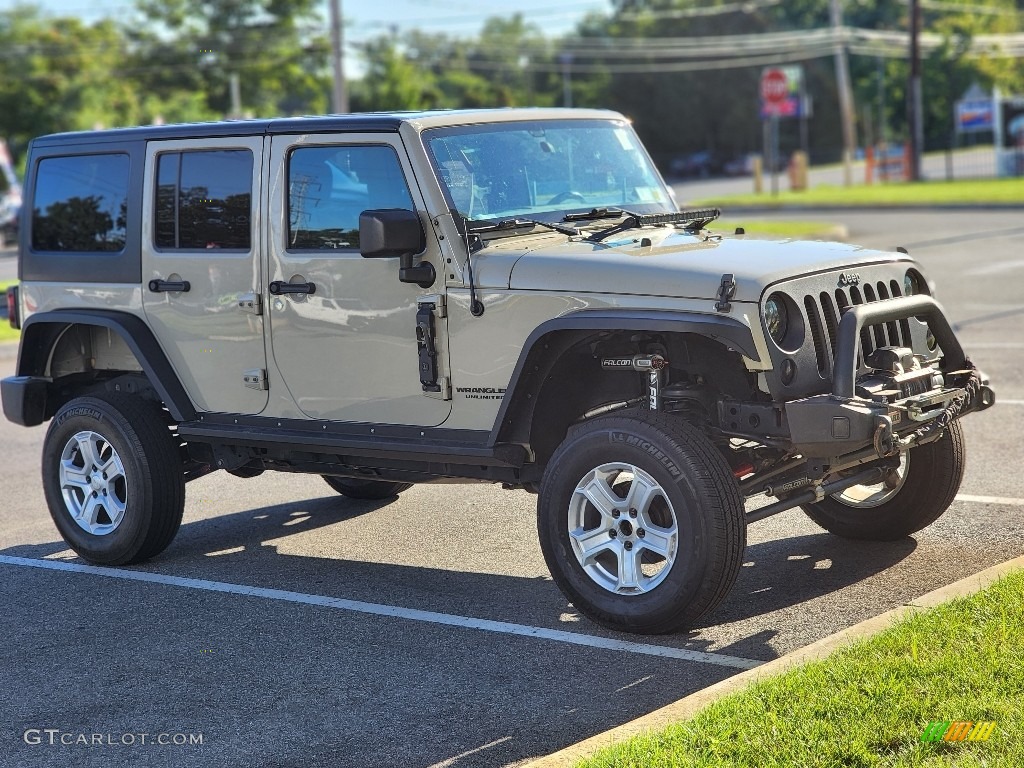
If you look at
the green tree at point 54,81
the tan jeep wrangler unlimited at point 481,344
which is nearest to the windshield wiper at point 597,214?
the tan jeep wrangler unlimited at point 481,344

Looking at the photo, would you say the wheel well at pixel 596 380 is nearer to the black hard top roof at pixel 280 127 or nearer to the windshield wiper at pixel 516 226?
the windshield wiper at pixel 516 226

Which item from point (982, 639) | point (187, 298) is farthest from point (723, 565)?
point (187, 298)

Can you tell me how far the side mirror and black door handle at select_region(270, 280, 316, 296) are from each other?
49 centimetres

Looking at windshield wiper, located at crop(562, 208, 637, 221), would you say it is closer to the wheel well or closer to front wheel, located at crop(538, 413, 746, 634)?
the wheel well

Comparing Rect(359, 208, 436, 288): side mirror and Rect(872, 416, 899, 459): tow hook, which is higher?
Rect(359, 208, 436, 288): side mirror

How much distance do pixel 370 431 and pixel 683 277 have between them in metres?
1.74

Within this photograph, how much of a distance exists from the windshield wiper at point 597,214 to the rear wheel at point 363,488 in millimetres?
2471

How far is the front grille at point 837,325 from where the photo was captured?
554 cm

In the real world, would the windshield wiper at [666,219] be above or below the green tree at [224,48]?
below

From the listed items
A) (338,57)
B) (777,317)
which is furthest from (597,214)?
(338,57)

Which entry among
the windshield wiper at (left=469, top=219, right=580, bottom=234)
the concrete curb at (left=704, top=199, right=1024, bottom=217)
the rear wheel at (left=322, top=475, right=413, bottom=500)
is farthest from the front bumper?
the concrete curb at (left=704, top=199, right=1024, bottom=217)

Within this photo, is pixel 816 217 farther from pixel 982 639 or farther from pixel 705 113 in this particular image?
pixel 705 113

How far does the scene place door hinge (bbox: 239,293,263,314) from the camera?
6.67m

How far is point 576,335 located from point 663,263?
1.52 feet
